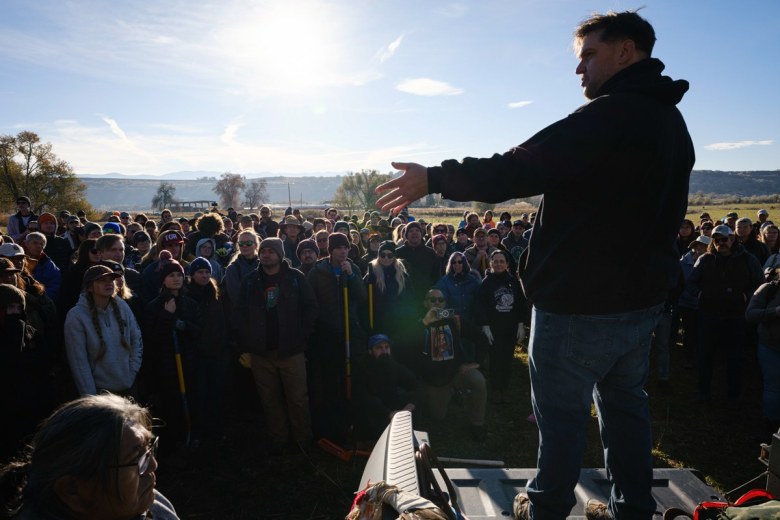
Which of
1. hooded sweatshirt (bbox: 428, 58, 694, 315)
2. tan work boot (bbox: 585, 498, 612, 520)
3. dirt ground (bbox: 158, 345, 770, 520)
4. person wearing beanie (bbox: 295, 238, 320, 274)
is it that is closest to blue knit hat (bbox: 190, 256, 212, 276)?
person wearing beanie (bbox: 295, 238, 320, 274)

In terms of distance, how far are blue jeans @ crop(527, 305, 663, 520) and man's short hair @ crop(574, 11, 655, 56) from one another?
1210mm

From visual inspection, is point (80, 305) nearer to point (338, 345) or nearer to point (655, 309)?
point (338, 345)

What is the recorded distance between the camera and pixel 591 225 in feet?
6.19

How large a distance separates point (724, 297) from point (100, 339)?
7.69 metres

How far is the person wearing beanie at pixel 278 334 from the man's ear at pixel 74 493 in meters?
3.64

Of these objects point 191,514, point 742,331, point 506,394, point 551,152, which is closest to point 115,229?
point 191,514

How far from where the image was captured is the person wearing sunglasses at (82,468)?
148 cm

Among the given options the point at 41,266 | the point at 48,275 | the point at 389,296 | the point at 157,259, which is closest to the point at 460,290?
the point at 389,296

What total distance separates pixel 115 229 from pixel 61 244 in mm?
1684

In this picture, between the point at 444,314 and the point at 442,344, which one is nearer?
the point at 442,344

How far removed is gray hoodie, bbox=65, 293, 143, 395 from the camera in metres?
4.12

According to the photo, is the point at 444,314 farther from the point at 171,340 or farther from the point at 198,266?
the point at 171,340

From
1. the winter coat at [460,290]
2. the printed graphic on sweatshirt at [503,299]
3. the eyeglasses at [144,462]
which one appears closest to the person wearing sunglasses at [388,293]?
the winter coat at [460,290]

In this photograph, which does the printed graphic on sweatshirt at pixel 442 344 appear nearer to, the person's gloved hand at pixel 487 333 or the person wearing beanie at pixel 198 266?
the person's gloved hand at pixel 487 333
